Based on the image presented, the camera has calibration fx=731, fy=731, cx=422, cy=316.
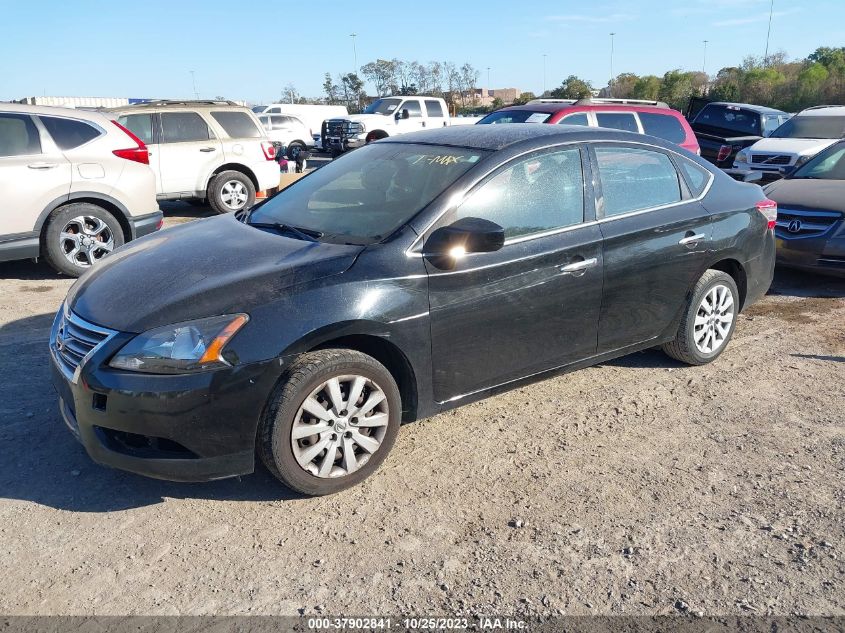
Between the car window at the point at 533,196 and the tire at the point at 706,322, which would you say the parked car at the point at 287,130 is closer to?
the tire at the point at 706,322

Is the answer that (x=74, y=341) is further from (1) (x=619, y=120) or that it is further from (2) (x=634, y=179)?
(1) (x=619, y=120)

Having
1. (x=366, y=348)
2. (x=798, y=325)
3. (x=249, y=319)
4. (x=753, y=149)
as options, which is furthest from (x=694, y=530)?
(x=753, y=149)

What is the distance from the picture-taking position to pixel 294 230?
13.5ft

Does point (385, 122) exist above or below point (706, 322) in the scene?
above

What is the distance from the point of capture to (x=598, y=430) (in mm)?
4266

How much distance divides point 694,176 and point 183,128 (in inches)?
326

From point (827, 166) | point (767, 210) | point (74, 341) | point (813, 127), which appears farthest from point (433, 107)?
point (74, 341)

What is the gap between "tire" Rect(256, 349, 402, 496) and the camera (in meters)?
3.29

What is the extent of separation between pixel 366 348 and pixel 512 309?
0.85 m

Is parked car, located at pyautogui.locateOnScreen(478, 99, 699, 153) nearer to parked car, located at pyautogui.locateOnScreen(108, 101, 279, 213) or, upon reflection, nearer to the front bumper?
parked car, located at pyautogui.locateOnScreen(108, 101, 279, 213)

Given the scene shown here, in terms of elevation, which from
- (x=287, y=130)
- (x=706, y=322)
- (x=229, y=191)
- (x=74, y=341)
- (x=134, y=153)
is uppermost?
(x=134, y=153)

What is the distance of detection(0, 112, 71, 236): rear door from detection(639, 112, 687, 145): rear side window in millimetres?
7542

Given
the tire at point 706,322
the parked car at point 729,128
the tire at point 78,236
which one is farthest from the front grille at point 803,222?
the parked car at point 729,128

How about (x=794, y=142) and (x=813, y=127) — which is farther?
(x=813, y=127)
